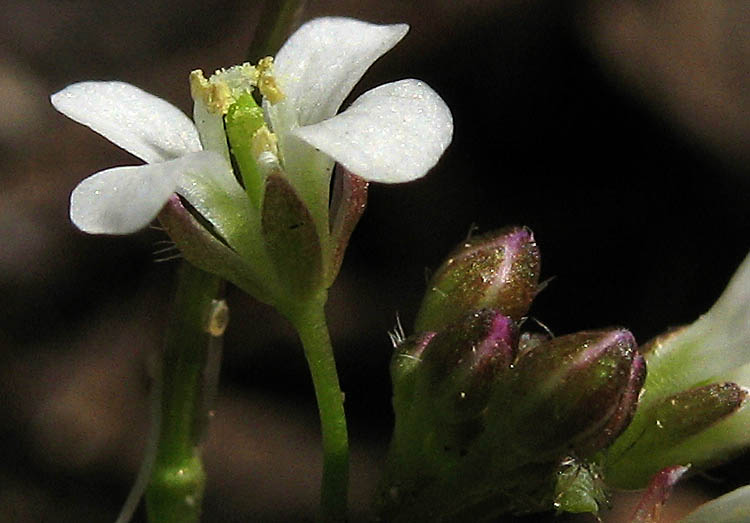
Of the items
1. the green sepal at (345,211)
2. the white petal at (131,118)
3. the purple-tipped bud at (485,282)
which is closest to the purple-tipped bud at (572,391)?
the purple-tipped bud at (485,282)

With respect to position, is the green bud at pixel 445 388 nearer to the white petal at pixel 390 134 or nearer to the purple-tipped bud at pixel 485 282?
the purple-tipped bud at pixel 485 282

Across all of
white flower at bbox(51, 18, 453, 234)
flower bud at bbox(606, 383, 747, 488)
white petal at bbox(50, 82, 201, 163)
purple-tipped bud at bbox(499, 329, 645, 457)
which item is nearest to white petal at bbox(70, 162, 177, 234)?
white flower at bbox(51, 18, 453, 234)

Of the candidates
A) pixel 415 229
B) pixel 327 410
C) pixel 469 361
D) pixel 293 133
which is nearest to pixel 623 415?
pixel 469 361

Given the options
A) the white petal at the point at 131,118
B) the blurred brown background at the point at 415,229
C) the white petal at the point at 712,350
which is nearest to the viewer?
the white petal at the point at 131,118

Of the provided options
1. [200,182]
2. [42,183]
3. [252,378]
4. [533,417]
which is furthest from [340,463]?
[42,183]

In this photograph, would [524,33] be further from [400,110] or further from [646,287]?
[400,110]

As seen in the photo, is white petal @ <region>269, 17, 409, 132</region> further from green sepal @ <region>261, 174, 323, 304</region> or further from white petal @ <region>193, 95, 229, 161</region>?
green sepal @ <region>261, 174, 323, 304</region>

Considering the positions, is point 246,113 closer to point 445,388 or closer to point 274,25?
point 274,25

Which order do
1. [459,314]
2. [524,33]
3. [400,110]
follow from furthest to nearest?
[524,33] < [459,314] < [400,110]
